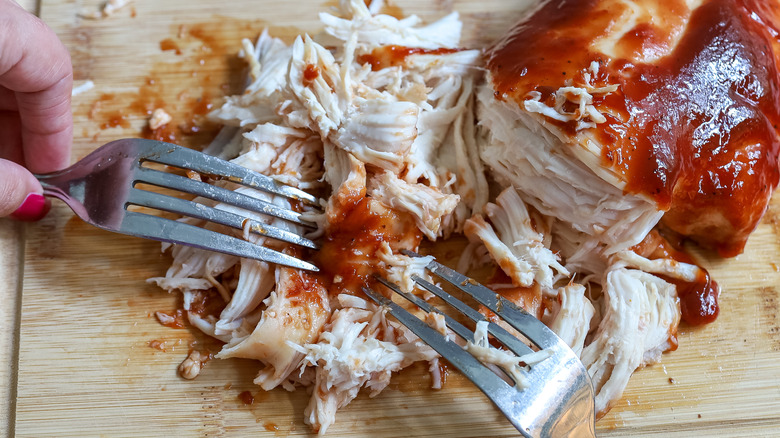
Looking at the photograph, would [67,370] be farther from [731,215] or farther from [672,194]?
[731,215]

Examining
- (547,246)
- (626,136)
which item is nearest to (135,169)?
(547,246)

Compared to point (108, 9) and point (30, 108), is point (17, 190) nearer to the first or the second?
point (30, 108)

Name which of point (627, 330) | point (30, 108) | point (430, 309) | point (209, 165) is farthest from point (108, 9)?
point (627, 330)

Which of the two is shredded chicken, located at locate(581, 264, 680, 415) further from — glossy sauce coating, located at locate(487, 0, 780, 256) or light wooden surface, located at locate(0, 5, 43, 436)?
light wooden surface, located at locate(0, 5, 43, 436)

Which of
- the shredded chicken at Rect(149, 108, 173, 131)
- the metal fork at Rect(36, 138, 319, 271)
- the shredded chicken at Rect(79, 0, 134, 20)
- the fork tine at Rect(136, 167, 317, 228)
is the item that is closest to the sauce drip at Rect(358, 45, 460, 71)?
the metal fork at Rect(36, 138, 319, 271)

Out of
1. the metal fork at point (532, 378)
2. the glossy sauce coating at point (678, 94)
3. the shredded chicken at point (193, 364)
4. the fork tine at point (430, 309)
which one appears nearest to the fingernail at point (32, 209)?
the shredded chicken at point (193, 364)

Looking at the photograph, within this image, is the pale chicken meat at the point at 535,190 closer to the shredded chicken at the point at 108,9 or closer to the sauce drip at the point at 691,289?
the sauce drip at the point at 691,289
